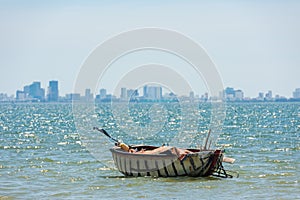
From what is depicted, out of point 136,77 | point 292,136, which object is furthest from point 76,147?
point 292,136

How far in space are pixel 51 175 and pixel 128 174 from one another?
13.5ft

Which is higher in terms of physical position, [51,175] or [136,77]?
[136,77]

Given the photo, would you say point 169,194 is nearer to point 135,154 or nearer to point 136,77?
point 135,154

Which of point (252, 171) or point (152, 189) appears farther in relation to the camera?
point (252, 171)

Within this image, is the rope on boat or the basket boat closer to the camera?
the basket boat

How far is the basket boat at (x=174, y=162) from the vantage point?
31000 millimetres

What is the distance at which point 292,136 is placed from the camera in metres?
62.2

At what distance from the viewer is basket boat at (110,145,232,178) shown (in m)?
31.0

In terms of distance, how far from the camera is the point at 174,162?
3109 cm

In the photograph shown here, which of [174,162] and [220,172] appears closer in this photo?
[174,162]

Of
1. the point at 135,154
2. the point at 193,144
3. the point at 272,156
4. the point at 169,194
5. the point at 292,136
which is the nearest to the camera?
the point at 169,194

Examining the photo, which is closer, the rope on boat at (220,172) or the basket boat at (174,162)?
the basket boat at (174,162)

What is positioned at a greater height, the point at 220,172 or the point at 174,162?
the point at 174,162

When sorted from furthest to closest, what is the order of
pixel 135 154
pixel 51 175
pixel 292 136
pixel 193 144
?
pixel 292 136 → pixel 193 144 → pixel 51 175 → pixel 135 154
